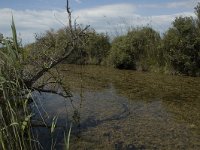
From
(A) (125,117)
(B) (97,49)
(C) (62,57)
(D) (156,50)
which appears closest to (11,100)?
(C) (62,57)

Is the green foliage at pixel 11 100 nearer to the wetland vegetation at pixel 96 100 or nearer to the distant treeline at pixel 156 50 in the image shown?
the wetland vegetation at pixel 96 100

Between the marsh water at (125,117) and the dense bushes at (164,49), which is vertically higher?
the dense bushes at (164,49)

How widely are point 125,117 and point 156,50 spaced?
14.3 meters

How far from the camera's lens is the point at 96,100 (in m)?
12.7

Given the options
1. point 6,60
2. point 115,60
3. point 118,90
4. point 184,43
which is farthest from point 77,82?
point 6,60

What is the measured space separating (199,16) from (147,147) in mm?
16469

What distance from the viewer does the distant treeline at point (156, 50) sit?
21.5 meters

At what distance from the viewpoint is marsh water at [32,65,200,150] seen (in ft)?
25.9

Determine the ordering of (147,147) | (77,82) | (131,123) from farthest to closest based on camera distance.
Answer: (77,82) → (131,123) → (147,147)

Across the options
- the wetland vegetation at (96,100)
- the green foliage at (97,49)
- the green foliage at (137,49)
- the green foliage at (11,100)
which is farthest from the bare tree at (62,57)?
the green foliage at (97,49)

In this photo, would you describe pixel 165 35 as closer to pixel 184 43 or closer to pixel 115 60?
pixel 184 43

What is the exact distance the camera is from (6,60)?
4055 mm

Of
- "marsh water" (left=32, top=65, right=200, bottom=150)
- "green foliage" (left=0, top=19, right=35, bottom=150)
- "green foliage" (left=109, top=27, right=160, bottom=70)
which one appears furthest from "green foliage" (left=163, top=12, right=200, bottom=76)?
"green foliage" (left=0, top=19, right=35, bottom=150)

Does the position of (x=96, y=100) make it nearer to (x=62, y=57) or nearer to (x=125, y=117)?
(x=125, y=117)
